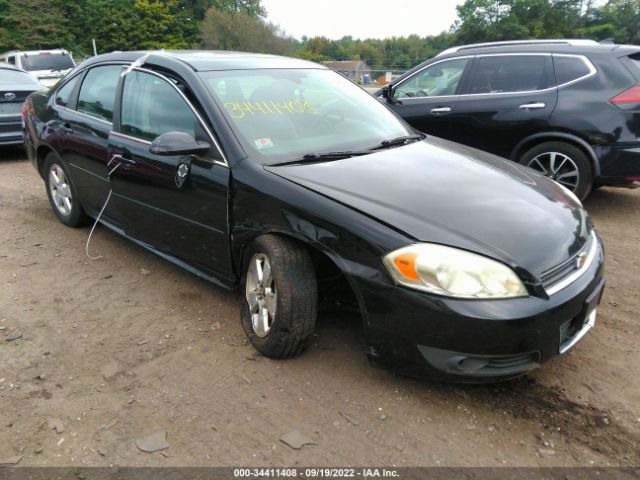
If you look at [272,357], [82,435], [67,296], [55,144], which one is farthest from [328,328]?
[55,144]

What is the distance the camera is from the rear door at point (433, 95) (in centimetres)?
612

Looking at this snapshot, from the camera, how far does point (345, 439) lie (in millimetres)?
2365

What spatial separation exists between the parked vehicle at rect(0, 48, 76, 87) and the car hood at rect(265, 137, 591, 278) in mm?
16231

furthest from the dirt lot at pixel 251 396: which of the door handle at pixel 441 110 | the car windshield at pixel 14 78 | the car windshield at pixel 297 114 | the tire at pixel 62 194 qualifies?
the car windshield at pixel 14 78

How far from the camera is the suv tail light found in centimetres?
504

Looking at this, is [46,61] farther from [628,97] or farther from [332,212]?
[332,212]

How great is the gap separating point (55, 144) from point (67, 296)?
5.58ft

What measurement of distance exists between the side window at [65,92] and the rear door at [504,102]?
3934mm

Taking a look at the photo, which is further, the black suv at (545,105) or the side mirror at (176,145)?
the black suv at (545,105)

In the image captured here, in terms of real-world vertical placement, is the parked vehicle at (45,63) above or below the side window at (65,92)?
below

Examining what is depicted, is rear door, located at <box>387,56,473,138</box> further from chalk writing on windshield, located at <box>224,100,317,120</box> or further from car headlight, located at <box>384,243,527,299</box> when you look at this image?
car headlight, located at <box>384,243,527,299</box>

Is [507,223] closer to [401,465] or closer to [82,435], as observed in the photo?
[401,465]

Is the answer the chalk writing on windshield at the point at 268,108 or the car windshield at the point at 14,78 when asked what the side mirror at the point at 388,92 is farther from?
the car windshield at the point at 14,78

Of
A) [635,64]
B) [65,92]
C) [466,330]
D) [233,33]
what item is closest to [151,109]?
[65,92]
